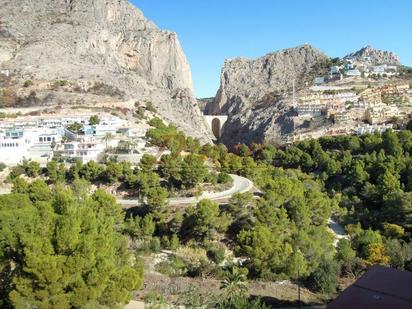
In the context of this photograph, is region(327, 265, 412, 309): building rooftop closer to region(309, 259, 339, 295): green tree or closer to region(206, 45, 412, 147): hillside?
region(309, 259, 339, 295): green tree

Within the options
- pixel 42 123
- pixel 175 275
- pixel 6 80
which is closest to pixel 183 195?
pixel 175 275

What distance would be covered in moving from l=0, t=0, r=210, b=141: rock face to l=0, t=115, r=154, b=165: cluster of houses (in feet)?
49.8

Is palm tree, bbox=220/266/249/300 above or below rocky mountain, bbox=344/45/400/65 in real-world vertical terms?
below

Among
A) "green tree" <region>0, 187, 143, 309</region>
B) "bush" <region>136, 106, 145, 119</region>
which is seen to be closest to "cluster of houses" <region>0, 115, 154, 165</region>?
"bush" <region>136, 106, 145, 119</region>

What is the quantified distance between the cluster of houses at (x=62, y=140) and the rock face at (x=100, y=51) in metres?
15.2

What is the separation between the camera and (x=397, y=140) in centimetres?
4306

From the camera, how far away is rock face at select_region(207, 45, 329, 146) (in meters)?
85.0

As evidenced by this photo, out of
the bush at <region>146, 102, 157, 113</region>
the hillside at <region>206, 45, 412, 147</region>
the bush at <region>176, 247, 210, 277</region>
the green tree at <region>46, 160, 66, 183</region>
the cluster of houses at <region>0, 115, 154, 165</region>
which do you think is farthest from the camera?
the hillside at <region>206, 45, 412, 147</region>

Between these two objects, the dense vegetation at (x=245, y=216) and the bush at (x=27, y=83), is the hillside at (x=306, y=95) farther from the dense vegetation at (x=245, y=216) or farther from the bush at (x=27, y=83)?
the bush at (x=27, y=83)

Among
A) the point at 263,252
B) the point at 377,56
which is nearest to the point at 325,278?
the point at 263,252

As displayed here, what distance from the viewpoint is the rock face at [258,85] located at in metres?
85.0

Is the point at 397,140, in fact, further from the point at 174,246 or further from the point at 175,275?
the point at 175,275

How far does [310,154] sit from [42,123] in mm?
28766

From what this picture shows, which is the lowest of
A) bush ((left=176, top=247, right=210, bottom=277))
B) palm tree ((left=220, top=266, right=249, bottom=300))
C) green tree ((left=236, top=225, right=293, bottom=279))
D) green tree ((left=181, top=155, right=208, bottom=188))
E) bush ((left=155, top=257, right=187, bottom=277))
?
bush ((left=176, top=247, right=210, bottom=277))
